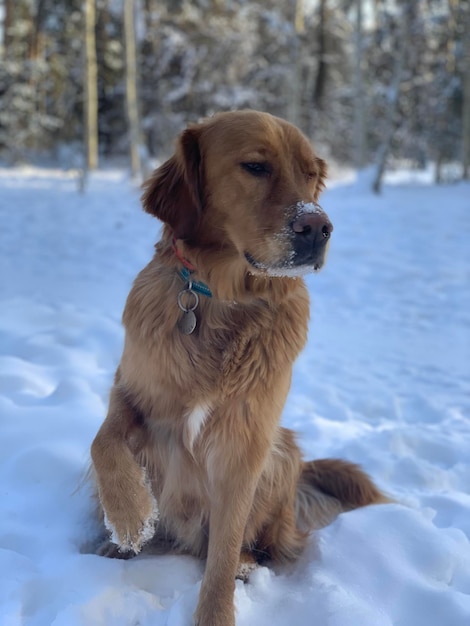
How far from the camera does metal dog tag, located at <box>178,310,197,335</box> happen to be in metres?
2.27

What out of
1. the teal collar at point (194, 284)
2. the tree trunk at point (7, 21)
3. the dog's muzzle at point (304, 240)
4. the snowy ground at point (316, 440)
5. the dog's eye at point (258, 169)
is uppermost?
the tree trunk at point (7, 21)

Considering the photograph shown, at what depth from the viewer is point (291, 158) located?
2.32m

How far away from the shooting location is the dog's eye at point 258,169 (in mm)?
2264

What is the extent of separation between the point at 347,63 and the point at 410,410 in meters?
27.6

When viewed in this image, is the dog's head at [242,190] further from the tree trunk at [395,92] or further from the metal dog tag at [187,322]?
the tree trunk at [395,92]

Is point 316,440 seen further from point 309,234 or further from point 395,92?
point 395,92

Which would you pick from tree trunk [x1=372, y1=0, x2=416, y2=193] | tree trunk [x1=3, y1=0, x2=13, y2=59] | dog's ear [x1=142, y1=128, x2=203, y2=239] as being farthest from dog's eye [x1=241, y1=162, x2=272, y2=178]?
tree trunk [x1=3, y1=0, x2=13, y2=59]

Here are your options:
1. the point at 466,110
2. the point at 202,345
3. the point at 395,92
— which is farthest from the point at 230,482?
the point at 466,110

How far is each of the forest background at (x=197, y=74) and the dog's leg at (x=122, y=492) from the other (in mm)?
15139

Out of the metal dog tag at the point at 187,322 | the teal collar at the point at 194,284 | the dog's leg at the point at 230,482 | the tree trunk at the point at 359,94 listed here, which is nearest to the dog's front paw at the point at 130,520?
the dog's leg at the point at 230,482

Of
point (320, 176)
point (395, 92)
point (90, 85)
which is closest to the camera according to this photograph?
point (320, 176)

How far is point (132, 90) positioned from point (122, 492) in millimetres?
15989

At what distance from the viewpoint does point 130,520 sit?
2.08 metres

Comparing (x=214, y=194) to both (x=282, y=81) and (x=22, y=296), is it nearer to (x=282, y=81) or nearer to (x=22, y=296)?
(x=22, y=296)
